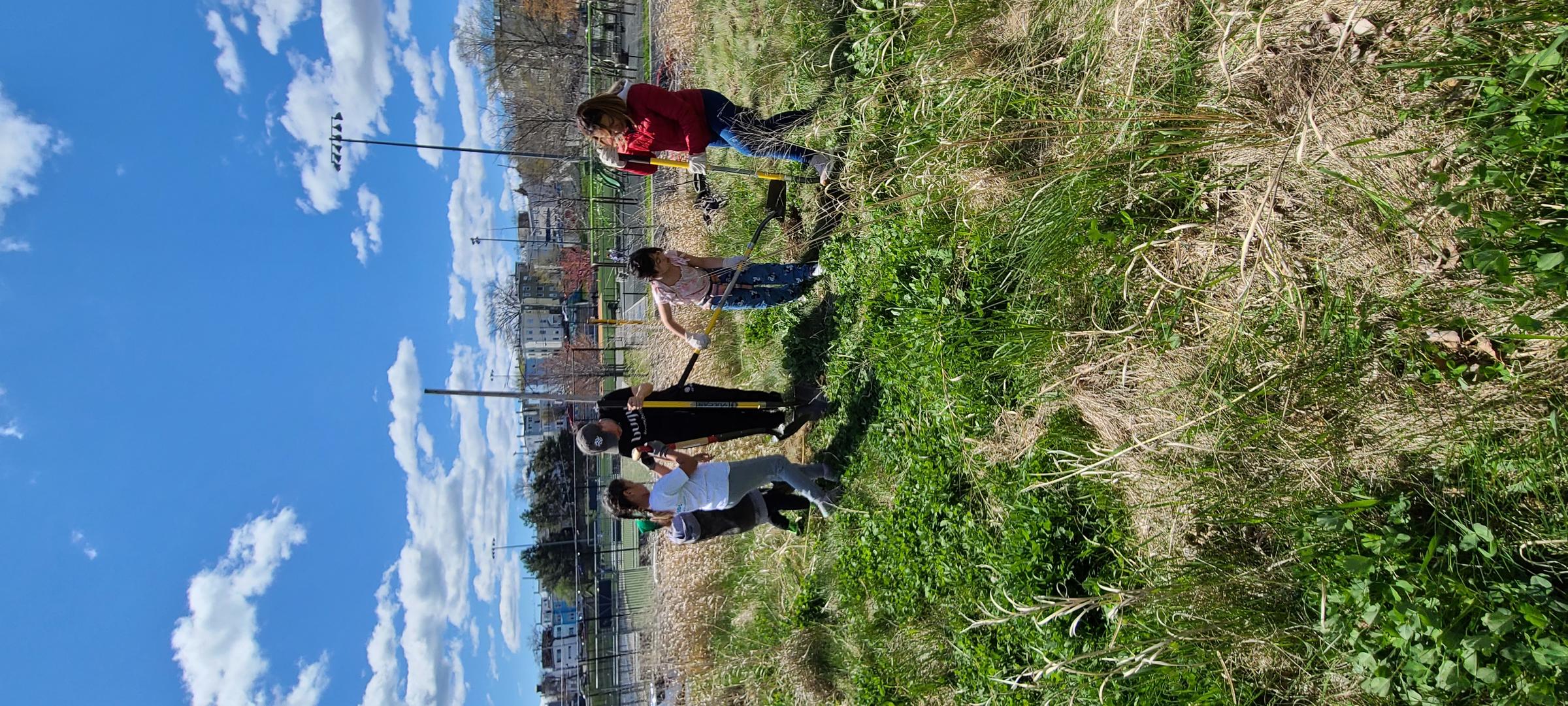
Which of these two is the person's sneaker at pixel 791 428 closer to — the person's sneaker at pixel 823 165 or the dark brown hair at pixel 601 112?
the person's sneaker at pixel 823 165

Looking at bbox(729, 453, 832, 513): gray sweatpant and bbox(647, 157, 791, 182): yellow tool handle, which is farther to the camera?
bbox(647, 157, 791, 182): yellow tool handle

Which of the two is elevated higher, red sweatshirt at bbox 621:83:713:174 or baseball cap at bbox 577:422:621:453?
red sweatshirt at bbox 621:83:713:174

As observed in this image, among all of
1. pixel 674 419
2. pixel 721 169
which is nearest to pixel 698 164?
pixel 721 169

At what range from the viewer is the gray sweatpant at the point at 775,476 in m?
4.75

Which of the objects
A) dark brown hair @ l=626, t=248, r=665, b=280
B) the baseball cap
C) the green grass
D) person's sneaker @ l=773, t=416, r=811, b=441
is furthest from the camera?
person's sneaker @ l=773, t=416, r=811, b=441

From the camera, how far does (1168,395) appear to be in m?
2.70

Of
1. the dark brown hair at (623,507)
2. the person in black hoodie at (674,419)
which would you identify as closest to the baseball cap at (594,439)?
the person in black hoodie at (674,419)

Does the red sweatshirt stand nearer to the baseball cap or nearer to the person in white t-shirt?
the baseball cap

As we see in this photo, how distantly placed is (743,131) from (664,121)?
0.52 m

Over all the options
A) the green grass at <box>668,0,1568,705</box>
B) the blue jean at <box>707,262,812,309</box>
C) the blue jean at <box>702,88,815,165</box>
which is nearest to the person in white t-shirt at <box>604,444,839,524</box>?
the green grass at <box>668,0,1568,705</box>

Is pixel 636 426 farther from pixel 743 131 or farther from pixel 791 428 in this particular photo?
pixel 743 131

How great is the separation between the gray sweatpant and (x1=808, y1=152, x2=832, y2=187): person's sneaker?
1.96 meters

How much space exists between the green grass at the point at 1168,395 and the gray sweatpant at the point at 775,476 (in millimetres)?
598

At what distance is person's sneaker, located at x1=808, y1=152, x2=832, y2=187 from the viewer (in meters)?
4.66
